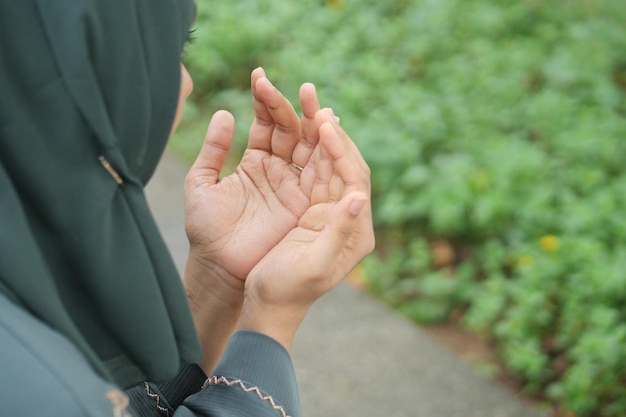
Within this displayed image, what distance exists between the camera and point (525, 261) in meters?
3.20

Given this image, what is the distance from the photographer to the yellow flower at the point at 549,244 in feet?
10.5

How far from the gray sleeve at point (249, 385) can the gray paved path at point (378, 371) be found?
1.41 metres

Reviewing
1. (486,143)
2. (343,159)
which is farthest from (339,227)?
(486,143)

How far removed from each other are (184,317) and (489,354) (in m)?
1.99

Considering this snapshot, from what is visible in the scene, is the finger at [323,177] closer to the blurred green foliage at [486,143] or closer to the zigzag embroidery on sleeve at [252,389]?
Result: the zigzag embroidery on sleeve at [252,389]

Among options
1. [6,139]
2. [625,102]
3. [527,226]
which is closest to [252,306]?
[6,139]

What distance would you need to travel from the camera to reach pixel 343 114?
4215 mm

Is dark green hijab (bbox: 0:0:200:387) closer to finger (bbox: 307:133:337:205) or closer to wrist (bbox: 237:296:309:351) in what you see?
wrist (bbox: 237:296:309:351)

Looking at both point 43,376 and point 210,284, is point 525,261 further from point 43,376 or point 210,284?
point 43,376

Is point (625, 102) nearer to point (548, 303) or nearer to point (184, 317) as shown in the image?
point (548, 303)

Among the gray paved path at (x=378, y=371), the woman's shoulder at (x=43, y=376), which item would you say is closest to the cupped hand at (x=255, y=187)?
the woman's shoulder at (x=43, y=376)

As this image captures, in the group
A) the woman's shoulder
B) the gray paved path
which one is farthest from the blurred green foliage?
the woman's shoulder

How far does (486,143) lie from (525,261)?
0.82 meters

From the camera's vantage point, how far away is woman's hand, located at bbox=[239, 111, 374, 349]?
150 centimetres
